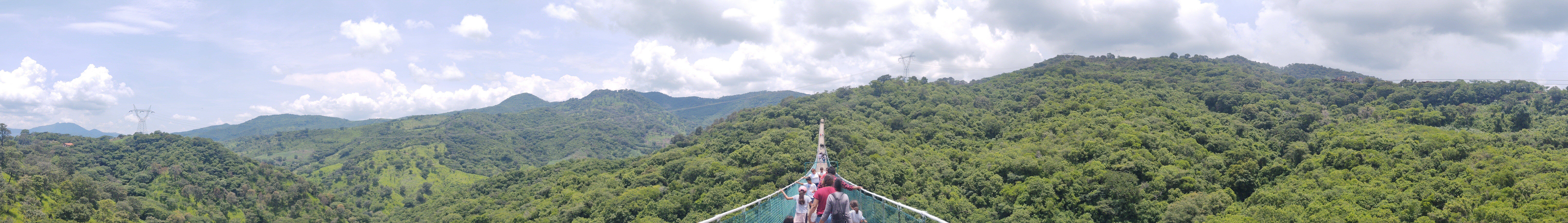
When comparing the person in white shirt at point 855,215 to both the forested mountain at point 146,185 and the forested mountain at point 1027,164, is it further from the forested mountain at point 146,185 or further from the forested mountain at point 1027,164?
the forested mountain at point 146,185

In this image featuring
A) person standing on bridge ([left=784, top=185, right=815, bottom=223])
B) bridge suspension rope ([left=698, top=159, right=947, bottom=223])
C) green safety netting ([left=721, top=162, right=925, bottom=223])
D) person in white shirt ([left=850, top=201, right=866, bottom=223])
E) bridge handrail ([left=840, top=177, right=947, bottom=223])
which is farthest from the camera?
green safety netting ([left=721, top=162, right=925, bottom=223])

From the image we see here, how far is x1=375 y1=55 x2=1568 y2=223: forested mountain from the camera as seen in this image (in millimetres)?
31188

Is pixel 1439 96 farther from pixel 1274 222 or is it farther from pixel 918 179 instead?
pixel 918 179

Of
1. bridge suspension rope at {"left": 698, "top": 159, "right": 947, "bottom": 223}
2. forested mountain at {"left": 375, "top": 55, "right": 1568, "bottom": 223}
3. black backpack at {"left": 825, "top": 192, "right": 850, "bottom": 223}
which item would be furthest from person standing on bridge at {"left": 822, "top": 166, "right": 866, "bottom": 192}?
forested mountain at {"left": 375, "top": 55, "right": 1568, "bottom": 223}

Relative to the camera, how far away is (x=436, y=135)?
495ft

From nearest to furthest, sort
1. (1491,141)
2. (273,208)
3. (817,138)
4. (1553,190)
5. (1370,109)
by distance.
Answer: (1553,190) → (1491,141) → (1370,109) → (817,138) → (273,208)

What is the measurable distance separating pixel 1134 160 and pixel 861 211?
101 ft

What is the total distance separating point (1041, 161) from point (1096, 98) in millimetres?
27787

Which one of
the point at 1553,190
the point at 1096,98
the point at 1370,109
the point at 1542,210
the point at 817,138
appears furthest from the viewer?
the point at 1096,98

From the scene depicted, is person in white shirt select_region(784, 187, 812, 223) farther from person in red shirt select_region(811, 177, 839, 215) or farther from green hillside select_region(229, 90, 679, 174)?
green hillside select_region(229, 90, 679, 174)

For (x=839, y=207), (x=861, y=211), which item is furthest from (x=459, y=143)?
(x=839, y=207)

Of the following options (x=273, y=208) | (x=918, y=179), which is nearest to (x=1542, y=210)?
(x=918, y=179)

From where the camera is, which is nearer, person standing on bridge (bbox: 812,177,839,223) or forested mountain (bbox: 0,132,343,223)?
person standing on bridge (bbox: 812,177,839,223)

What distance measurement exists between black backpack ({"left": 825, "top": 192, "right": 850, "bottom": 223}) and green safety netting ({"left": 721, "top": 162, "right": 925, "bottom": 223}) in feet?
3.12
